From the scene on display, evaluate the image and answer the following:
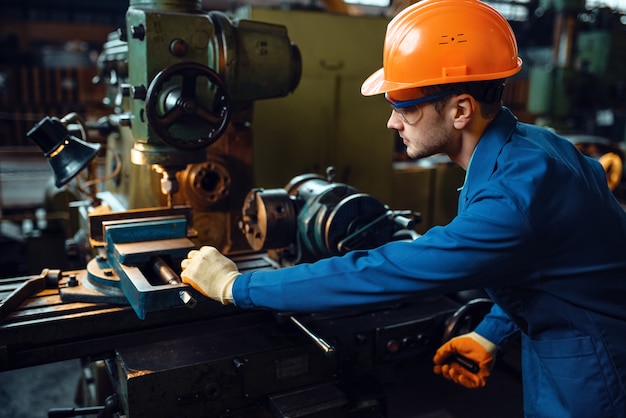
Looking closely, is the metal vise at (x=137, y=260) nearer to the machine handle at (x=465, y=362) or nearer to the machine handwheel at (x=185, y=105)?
the machine handwheel at (x=185, y=105)

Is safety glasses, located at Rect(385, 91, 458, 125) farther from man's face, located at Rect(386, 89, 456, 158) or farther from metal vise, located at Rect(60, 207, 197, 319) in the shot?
metal vise, located at Rect(60, 207, 197, 319)

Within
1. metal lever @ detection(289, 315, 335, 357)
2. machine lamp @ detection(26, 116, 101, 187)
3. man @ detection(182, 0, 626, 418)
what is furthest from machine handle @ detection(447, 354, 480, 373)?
machine lamp @ detection(26, 116, 101, 187)

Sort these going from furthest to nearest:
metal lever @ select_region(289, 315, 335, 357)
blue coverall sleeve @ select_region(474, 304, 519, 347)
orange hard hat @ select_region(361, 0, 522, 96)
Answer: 1. blue coverall sleeve @ select_region(474, 304, 519, 347)
2. metal lever @ select_region(289, 315, 335, 357)
3. orange hard hat @ select_region(361, 0, 522, 96)

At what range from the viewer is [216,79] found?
1.40 m

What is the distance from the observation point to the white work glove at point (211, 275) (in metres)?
1.09

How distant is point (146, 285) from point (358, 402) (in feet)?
1.86

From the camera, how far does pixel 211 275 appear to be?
3.67ft

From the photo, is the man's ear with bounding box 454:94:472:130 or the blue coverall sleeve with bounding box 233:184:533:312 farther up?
the man's ear with bounding box 454:94:472:130

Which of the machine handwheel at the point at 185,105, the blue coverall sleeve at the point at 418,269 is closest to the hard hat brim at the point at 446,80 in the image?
the blue coverall sleeve at the point at 418,269

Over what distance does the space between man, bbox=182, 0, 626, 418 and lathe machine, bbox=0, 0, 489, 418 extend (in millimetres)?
258

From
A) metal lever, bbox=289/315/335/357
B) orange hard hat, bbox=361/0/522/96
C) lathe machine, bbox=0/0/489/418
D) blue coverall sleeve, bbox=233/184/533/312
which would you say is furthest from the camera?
lathe machine, bbox=0/0/489/418

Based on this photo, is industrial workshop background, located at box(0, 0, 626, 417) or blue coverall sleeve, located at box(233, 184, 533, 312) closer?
blue coverall sleeve, located at box(233, 184, 533, 312)

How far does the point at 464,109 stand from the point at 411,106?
0.10m

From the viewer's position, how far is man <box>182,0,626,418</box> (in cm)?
94
